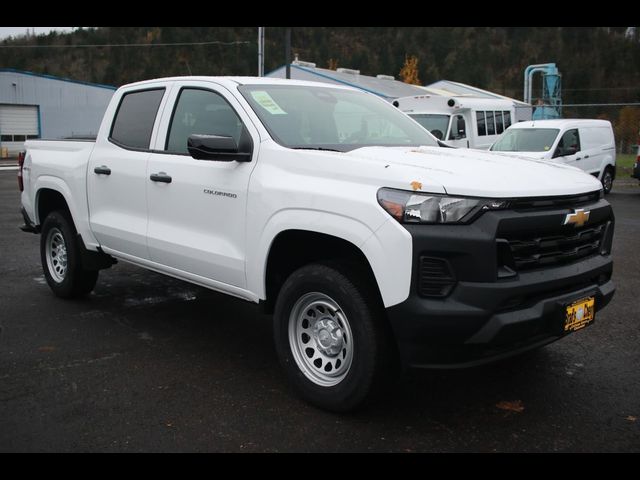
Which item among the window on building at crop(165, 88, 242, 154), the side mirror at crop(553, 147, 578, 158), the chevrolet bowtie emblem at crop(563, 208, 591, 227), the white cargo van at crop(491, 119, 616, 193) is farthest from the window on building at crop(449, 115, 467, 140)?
the chevrolet bowtie emblem at crop(563, 208, 591, 227)

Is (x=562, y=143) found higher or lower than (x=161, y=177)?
higher

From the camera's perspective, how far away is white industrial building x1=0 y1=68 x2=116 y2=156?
1459 inches

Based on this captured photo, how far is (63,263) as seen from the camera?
21.0 ft

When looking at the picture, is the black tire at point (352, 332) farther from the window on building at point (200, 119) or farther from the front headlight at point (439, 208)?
the window on building at point (200, 119)

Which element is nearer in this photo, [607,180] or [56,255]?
[56,255]

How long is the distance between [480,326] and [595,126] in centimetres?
1527

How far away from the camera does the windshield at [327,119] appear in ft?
14.4

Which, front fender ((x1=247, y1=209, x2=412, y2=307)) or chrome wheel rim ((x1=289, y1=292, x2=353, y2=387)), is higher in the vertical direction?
front fender ((x1=247, y1=209, x2=412, y2=307))

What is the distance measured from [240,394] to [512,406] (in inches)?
Result: 65.3

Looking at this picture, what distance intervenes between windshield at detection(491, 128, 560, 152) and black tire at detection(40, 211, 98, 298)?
11274 millimetres

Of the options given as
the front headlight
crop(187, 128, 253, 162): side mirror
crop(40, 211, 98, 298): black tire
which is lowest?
crop(40, 211, 98, 298): black tire

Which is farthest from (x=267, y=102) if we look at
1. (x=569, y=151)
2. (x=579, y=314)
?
(x=569, y=151)

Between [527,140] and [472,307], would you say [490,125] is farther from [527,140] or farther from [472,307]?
[472,307]

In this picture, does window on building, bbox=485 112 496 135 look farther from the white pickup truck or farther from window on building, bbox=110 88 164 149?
window on building, bbox=110 88 164 149
